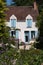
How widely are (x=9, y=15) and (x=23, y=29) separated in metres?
2.06

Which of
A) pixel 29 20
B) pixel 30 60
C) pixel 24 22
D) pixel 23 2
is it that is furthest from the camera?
pixel 23 2

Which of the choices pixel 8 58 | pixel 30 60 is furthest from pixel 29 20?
pixel 30 60

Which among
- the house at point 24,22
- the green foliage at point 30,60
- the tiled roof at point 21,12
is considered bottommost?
the house at point 24,22

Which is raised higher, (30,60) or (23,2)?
(30,60)

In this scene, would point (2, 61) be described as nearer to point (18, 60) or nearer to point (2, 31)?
point (18, 60)

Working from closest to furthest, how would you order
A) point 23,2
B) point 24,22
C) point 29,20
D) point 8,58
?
1. point 8,58
2. point 24,22
3. point 29,20
4. point 23,2

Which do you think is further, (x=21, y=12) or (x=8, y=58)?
(x=21, y=12)

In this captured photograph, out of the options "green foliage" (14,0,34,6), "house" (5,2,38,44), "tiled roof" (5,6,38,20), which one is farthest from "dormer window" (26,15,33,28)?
"green foliage" (14,0,34,6)

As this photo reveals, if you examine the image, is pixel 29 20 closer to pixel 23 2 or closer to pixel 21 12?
pixel 21 12

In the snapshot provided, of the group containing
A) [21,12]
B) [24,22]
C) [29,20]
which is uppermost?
[21,12]

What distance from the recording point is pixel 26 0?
146 ft

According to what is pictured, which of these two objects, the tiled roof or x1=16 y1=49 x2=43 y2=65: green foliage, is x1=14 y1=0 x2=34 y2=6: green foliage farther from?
x1=16 y1=49 x2=43 y2=65: green foliage

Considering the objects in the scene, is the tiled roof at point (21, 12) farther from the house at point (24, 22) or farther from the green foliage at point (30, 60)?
the green foliage at point (30, 60)

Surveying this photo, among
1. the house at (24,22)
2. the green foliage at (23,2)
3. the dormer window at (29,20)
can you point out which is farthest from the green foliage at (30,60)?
the green foliage at (23,2)
